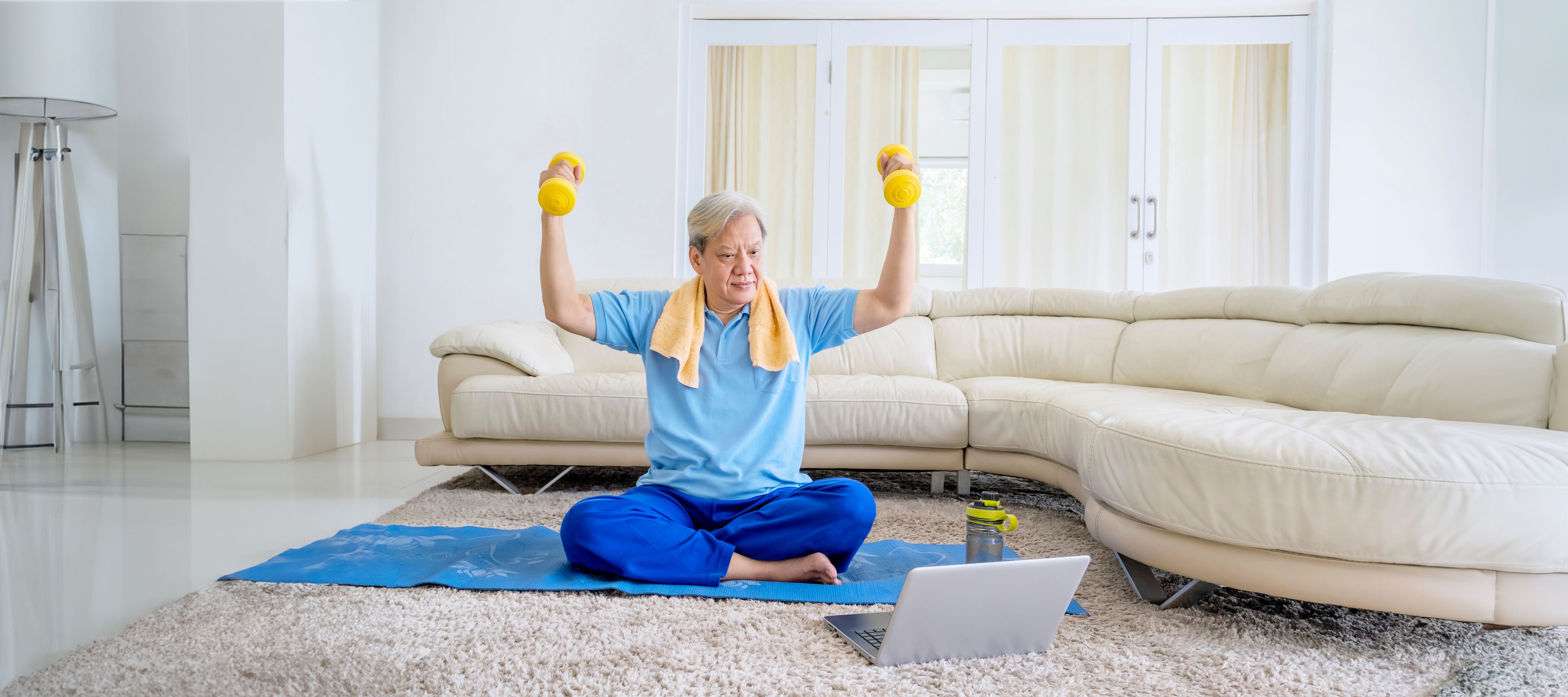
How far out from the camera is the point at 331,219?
3.95 meters

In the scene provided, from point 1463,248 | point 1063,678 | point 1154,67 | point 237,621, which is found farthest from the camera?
point 1154,67

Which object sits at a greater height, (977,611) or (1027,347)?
(1027,347)

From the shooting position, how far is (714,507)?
5.88 ft

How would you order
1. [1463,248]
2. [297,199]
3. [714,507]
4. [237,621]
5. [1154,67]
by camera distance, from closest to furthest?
[237,621] < [714,507] < [297,199] < [1463,248] < [1154,67]

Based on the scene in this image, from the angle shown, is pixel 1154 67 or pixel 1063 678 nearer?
pixel 1063 678

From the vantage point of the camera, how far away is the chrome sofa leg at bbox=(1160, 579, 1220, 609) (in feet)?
5.42

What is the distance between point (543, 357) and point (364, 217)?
1.84 m

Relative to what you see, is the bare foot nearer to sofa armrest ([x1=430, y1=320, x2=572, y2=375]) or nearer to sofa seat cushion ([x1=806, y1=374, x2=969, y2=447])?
sofa seat cushion ([x1=806, y1=374, x2=969, y2=447])

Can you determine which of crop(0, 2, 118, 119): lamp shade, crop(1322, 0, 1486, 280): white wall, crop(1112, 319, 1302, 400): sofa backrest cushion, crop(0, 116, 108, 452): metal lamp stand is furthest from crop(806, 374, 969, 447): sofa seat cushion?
crop(0, 2, 118, 119): lamp shade

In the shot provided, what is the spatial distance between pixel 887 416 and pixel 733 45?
2.56 metres

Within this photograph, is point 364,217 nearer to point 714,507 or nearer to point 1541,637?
point 714,507

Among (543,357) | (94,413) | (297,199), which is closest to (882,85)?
(543,357)

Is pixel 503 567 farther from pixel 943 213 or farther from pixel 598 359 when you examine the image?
pixel 943 213

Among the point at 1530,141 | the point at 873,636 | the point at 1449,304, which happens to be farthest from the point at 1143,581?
the point at 1530,141
